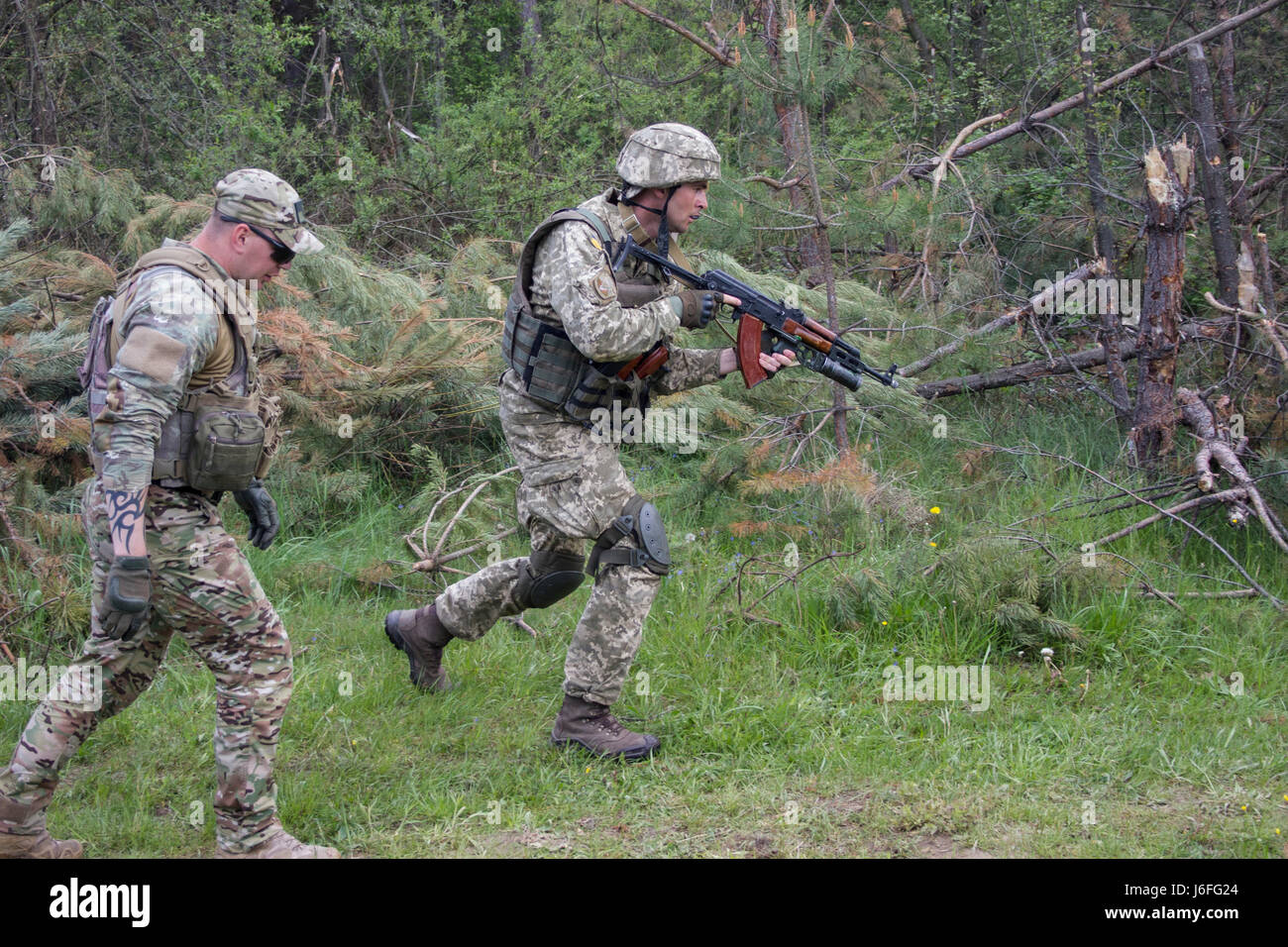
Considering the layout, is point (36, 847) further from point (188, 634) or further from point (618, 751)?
point (618, 751)

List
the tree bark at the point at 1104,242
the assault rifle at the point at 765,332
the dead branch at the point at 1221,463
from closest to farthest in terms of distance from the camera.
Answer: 1. the assault rifle at the point at 765,332
2. the dead branch at the point at 1221,463
3. the tree bark at the point at 1104,242

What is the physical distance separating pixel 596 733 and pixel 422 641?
839mm

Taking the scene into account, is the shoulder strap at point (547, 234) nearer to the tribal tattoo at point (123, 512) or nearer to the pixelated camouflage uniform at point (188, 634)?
the pixelated camouflage uniform at point (188, 634)

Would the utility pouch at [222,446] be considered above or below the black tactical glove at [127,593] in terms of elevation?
above

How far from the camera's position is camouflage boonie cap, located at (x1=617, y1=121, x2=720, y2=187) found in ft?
13.1

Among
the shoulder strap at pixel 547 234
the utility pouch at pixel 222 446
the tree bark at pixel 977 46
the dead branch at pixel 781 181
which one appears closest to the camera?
the utility pouch at pixel 222 446

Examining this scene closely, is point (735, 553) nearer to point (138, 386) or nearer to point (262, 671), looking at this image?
point (262, 671)

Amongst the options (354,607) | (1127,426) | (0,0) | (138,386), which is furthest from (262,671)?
(0,0)

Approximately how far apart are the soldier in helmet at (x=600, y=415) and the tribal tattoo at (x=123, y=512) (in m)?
1.49

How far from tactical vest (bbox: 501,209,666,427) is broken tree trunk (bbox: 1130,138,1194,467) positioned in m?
3.06

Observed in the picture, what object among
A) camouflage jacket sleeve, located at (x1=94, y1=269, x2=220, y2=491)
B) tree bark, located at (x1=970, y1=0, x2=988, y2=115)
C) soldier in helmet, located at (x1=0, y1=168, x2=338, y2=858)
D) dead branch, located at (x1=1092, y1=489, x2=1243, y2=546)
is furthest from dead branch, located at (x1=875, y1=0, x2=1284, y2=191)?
camouflage jacket sleeve, located at (x1=94, y1=269, x2=220, y2=491)

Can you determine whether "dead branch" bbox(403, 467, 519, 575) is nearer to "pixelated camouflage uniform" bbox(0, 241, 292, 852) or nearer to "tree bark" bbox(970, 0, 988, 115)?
"pixelated camouflage uniform" bbox(0, 241, 292, 852)

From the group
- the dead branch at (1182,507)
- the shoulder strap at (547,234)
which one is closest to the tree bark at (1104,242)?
the dead branch at (1182,507)

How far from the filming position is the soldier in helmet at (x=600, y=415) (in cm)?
399
